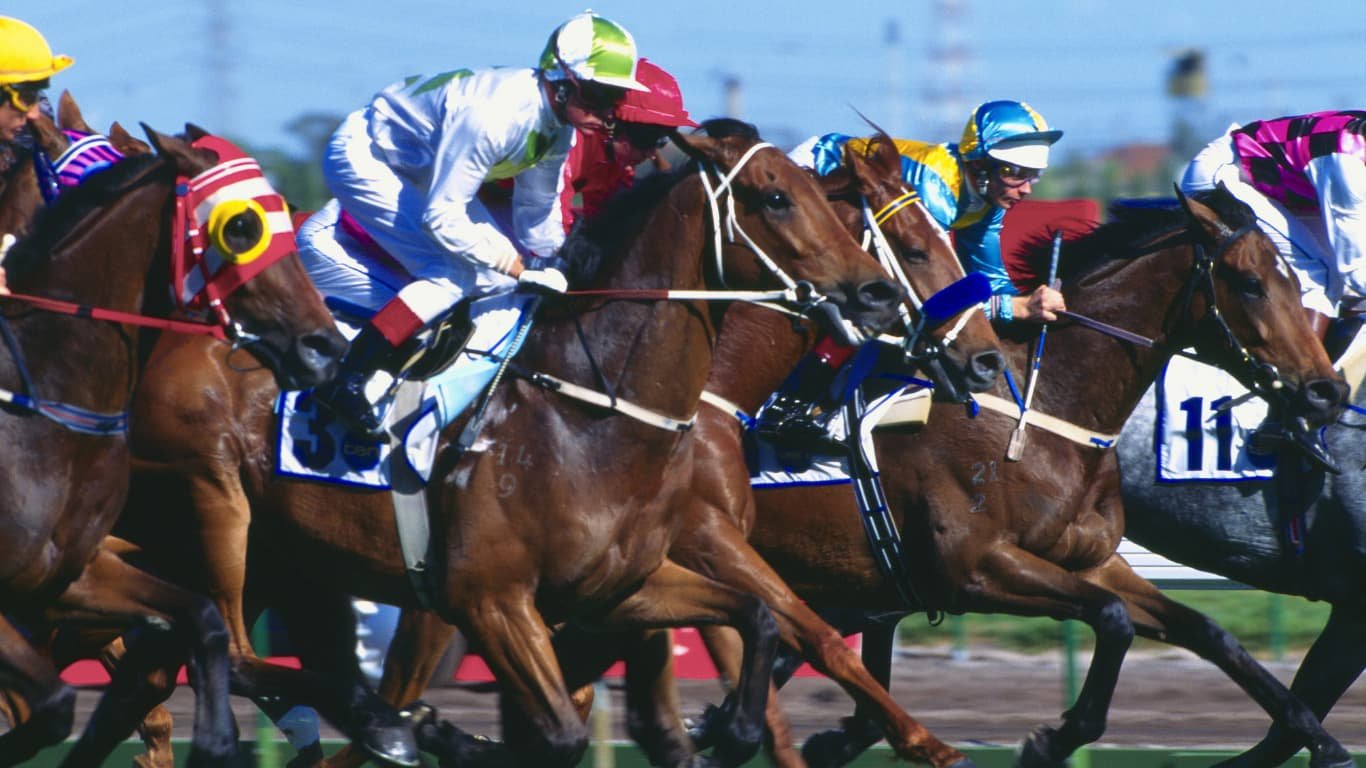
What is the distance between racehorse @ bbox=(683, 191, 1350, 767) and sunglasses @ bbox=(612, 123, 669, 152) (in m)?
1.18

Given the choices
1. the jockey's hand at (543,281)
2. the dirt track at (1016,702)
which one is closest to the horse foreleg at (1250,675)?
the dirt track at (1016,702)

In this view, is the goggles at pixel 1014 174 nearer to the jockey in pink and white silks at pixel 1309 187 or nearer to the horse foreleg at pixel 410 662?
the jockey in pink and white silks at pixel 1309 187

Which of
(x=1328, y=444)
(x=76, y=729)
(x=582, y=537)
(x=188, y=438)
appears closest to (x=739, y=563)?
(x=582, y=537)

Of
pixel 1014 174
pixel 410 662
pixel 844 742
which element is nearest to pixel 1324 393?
pixel 1014 174

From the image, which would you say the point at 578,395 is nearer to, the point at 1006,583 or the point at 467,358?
the point at 467,358

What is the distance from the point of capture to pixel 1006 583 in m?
6.19

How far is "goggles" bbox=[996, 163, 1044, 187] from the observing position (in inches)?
261

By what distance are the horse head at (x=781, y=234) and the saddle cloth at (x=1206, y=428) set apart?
1796mm

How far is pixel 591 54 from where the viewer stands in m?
5.42

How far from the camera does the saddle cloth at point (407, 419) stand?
17.9 ft

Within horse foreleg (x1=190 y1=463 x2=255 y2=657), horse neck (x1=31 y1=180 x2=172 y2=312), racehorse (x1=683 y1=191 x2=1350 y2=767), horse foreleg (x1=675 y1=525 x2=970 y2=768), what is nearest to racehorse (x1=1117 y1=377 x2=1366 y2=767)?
racehorse (x1=683 y1=191 x2=1350 y2=767)

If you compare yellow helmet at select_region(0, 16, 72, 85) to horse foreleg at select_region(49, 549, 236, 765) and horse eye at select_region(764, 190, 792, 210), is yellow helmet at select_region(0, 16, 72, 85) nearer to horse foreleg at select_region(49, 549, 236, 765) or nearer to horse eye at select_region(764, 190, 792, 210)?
horse foreleg at select_region(49, 549, 236, 765)

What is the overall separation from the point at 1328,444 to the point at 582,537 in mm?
2687

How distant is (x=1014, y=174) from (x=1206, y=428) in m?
1.05
